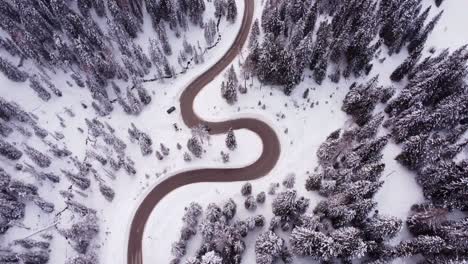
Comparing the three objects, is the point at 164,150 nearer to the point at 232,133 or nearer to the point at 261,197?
the point at 232,133

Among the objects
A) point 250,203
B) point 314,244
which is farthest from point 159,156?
point 314,244

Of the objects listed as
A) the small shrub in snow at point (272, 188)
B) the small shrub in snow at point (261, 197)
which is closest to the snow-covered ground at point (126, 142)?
the small shrub in snow at point (272, 188)

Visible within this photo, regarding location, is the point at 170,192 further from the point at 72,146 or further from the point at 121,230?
the point at 72,146

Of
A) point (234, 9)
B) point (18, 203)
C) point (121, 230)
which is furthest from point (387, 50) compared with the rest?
point (18, 203)

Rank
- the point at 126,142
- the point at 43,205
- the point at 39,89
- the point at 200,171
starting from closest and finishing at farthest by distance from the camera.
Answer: the point at 43,205, the point at 200,171, the point at 126,142, the point at 39,89

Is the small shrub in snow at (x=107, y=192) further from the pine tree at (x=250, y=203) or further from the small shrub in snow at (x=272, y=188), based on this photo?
the small shrub in snow at (x=272, y=188)

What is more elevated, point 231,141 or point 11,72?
point 11,72
